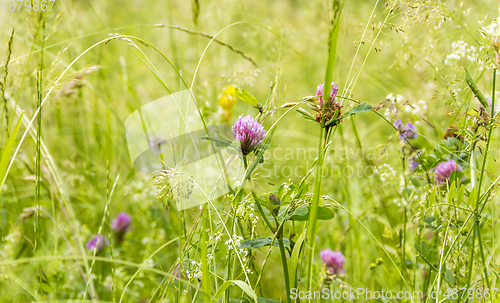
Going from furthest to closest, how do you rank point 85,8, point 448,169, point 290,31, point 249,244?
point 85,8 → point 290,31 → point 448,169 → point 249,244

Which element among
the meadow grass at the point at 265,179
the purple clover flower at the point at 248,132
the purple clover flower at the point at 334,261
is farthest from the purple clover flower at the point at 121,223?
the purple clover flower at the point at 248,132

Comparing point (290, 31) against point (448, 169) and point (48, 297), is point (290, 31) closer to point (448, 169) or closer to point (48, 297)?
point (448, 169)

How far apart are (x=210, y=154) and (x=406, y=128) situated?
1.78 ft

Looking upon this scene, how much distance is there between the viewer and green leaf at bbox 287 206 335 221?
0.71m

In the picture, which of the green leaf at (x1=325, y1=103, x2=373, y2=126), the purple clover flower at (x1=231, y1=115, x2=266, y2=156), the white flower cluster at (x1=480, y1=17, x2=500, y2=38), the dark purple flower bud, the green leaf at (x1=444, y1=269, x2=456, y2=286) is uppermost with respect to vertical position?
the white flower cluster at (x1=480, y1=17, x2=500, y2=38)

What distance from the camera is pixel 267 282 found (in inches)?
53.2

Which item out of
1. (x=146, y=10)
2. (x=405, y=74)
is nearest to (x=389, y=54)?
(x=405, y=74)

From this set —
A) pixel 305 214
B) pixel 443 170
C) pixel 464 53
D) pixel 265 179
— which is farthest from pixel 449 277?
pixel 265 179

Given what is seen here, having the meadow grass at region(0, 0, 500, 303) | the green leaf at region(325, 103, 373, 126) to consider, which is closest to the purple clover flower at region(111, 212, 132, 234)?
the meadow grass at region(0, 0, 500, 303)

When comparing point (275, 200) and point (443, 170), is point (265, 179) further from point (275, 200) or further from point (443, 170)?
point (275, 200)

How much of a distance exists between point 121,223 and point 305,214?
3.26 feet

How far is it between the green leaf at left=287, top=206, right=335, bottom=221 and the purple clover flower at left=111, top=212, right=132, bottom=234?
3.12 feet

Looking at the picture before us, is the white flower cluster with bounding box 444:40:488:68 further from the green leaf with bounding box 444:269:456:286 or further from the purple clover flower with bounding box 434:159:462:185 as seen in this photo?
the green leaf with bounding box 444:269:456:286

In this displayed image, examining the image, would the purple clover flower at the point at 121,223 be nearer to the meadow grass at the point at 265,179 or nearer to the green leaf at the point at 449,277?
the meadow grass at the point at 265,179
